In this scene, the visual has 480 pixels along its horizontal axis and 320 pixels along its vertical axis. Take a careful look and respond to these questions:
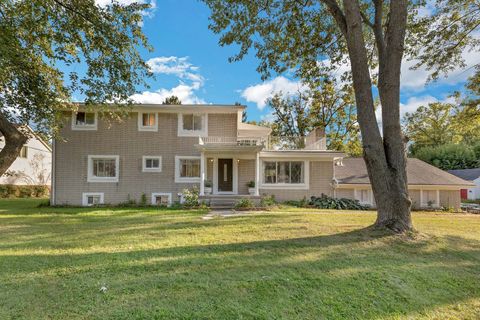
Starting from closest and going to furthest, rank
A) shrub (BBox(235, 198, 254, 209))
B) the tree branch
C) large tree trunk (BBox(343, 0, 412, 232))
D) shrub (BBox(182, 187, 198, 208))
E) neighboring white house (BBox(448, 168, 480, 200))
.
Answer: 1. large tree trunk (BBox(343, 0, 412, 232))
2. the tree branch
3. shrub (BBox(235, 198, 254, 209))
4. shrub (BBox(182, 187, 198, 208))
5. neighboring white house (BBox(448, 168, 480, 200))

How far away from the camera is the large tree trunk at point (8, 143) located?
10.3 meters

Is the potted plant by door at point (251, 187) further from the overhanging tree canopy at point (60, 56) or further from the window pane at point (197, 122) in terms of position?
the overhanging tree canopy at point (60, 56)

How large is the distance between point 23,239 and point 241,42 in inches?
356

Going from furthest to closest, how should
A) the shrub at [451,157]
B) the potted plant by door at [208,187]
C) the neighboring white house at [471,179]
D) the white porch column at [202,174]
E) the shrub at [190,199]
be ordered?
the shrub at [451,157], the neighboring white house at [471,179], the potted plant by door at [208,187], the white porch column at [202,174], the shrub at [190,199]

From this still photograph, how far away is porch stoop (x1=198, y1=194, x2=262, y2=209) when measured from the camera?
1483cm

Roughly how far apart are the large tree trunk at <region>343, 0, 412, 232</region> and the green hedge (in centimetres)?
2824

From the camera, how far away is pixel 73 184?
630 inches

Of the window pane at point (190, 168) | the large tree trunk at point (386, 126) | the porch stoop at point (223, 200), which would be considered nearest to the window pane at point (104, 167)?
the window pane at point (190, 168)

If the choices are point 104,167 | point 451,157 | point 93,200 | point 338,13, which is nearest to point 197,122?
point 104,167

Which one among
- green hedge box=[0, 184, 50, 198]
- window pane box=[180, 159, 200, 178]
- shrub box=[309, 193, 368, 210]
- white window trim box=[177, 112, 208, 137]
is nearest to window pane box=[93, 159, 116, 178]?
window pane box=[180, 159, 200, 178]

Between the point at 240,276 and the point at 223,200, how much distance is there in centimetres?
1092

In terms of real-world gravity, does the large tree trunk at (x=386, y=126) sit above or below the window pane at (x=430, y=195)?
above

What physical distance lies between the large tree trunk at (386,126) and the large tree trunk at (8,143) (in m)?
12.3

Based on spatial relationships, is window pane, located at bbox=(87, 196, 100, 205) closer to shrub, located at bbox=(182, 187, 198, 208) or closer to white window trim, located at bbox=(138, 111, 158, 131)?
Result: white window trim, located at bbox=(138, 111, 158, 131)
